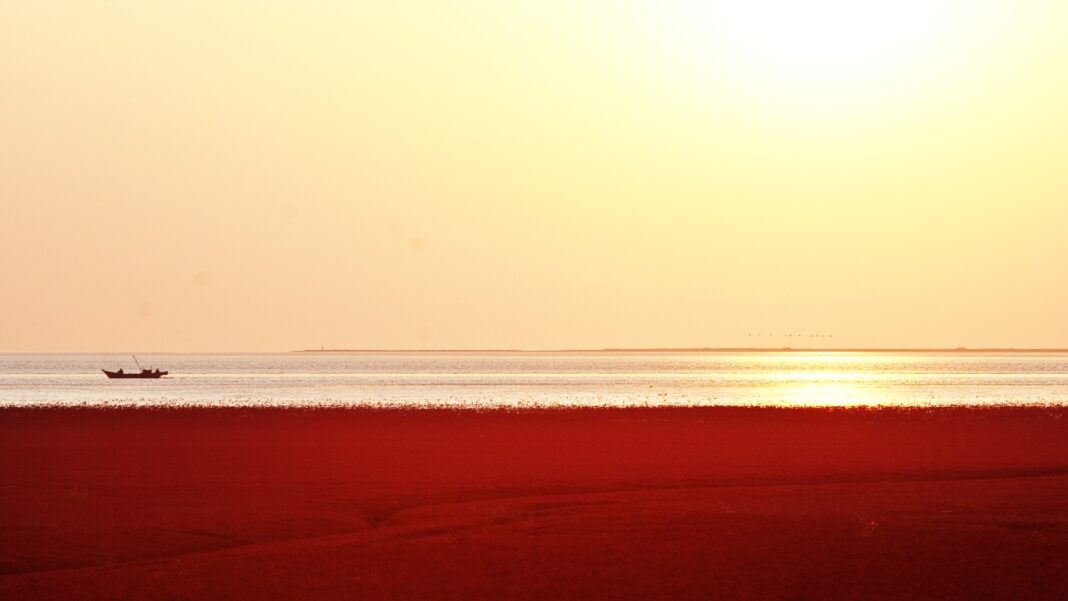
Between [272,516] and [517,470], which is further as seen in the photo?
[517,470]

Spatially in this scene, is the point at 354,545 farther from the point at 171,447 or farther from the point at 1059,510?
the point at 171,447

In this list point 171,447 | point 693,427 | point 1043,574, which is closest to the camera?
point 1043,574

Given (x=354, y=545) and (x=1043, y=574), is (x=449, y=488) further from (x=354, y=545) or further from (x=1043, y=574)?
(x=1043, y=574)

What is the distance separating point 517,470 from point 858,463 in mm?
7973

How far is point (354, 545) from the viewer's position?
17.1 m

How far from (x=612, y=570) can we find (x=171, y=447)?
19.6 m

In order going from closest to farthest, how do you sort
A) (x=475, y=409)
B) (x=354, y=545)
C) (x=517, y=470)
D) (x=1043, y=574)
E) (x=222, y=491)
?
(x=1043, y=574) < (x=354, y=545) < (x=222, y=491) < (x=517, y=470) < (x=475, y=409)

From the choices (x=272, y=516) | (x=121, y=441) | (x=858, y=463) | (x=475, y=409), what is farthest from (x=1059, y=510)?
(x=475, y=409)

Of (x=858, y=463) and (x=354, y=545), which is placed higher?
(x=858, y=463)

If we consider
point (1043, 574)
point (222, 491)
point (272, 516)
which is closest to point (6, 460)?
point (222, 491)

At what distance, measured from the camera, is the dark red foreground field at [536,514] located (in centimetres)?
1470

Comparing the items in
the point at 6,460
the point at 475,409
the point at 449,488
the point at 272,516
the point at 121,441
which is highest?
the point at 475,409

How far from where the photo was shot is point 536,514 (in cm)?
1984

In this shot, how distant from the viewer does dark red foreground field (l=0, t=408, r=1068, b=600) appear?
14703 mm
